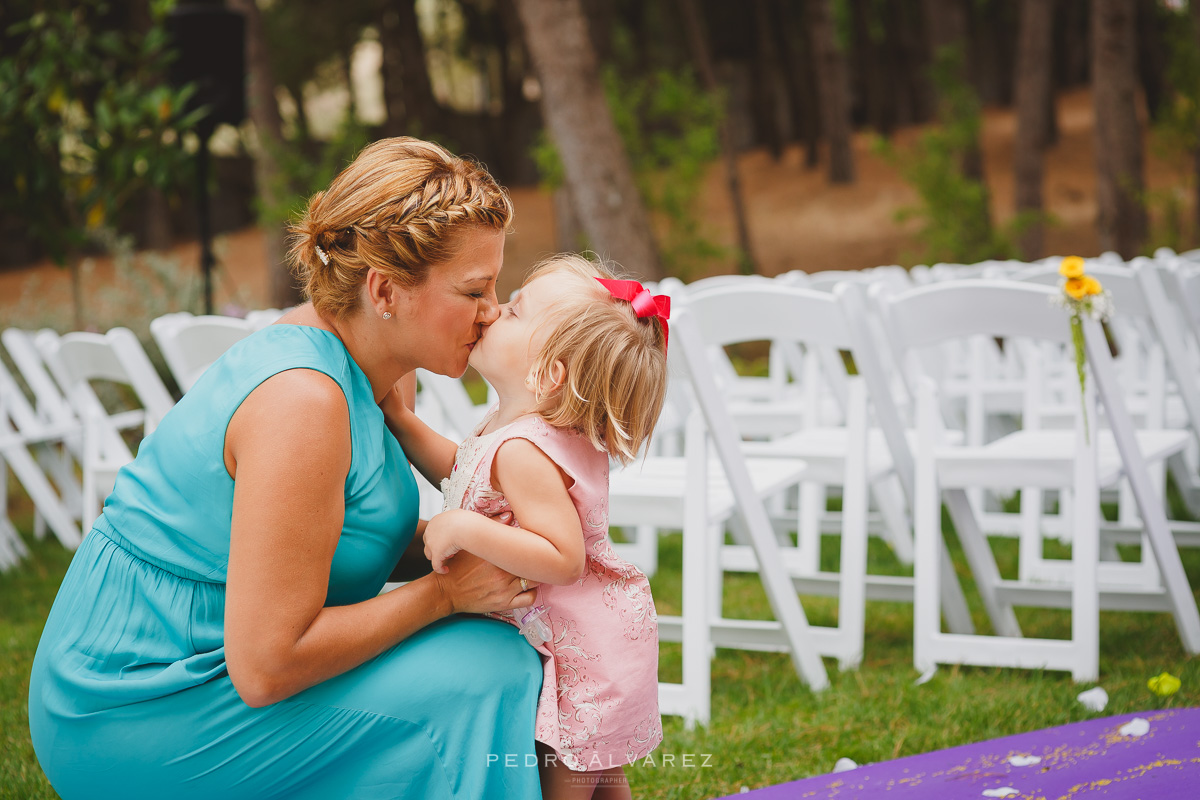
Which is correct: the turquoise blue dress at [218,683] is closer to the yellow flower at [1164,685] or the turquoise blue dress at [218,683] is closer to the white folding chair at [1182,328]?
the yellow flower at [1164,685]

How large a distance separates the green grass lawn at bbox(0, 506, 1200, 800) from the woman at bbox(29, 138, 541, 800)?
40.2 inches

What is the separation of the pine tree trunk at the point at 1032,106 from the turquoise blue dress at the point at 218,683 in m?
14.2

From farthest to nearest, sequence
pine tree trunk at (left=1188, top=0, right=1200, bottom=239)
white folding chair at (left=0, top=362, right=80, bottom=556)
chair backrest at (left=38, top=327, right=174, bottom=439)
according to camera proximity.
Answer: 1. pine tree trunk at (left=1188, top=0, right=1200, bottom=239)
2. white folding chair at (left=0, top=362, right=80, bottom=556)
3. chair backrest at (left=38, top=327, right=174, bottom=439)

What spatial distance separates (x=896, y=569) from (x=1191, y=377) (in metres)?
1.47

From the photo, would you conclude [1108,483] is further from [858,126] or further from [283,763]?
[858,126]

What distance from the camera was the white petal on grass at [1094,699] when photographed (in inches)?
116

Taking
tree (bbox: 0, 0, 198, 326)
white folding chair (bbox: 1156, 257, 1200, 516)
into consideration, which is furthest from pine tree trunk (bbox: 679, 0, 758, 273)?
white folding chair (bbox: 1156, 257, 1200, 516)

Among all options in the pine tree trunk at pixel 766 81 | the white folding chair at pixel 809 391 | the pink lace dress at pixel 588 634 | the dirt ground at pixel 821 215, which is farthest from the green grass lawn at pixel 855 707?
the pine tree trunk at pixel 766 81

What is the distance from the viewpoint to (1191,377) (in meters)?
3.78

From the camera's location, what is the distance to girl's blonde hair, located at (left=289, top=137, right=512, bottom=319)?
177 cm

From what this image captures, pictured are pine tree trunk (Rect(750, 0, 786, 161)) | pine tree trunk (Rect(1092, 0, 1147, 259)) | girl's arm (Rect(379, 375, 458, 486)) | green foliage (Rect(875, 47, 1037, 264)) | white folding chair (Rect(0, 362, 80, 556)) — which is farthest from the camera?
pine tree trunk (Rect(750, 0, 786, 161))

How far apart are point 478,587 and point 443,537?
0.12 metres

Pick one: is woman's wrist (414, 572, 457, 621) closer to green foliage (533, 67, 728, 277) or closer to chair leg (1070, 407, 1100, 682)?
chair leg (1070, 407, 1100, 682)

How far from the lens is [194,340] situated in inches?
153
